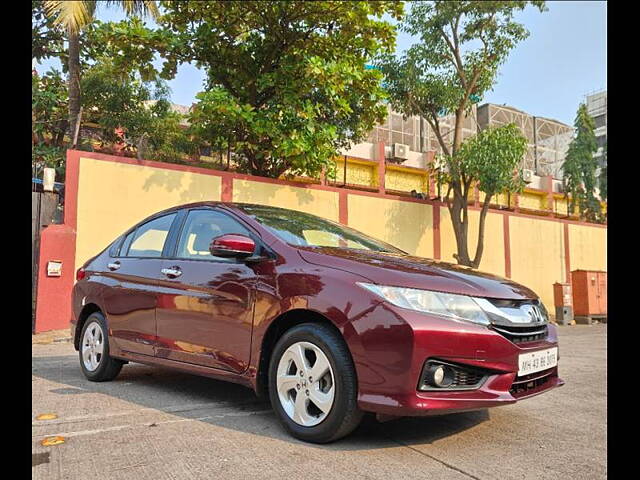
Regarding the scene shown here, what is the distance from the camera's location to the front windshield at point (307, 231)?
3.82 m

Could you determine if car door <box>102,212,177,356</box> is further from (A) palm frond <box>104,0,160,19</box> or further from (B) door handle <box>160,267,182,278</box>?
(A) palm frond <box>104,0,160,19</box>

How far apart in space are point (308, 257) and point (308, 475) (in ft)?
4.11

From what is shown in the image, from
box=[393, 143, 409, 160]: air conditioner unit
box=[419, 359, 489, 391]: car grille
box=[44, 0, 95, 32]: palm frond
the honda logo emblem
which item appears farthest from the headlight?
box=[393, 143, 409, 160]: air conditioner unit

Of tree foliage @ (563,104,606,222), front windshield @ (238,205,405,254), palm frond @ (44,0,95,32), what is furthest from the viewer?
tree foliage @ (563,104,606,222)

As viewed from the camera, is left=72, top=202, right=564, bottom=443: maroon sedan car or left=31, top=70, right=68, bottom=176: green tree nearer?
left=72, top=202, right=564, bottom=443: maroon sedan car

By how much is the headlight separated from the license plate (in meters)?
0.36

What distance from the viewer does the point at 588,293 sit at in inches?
575

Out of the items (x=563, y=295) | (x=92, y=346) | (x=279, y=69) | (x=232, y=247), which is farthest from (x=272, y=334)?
(x=563, y=295)

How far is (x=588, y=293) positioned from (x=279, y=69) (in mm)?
10096

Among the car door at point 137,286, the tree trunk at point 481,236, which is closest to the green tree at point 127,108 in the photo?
the tree trunk at point 481,236

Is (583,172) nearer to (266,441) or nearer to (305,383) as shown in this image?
(305,383)

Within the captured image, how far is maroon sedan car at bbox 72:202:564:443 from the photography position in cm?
294
